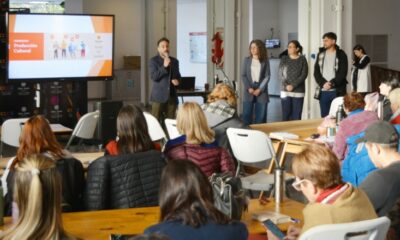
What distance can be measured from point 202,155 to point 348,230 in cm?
197

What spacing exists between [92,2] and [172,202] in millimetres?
14244

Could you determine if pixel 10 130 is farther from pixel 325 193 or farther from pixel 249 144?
pixel 325 193

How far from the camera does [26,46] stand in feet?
35.4

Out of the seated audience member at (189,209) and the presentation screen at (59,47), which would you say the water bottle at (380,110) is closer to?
the seated audience member at (189,209)

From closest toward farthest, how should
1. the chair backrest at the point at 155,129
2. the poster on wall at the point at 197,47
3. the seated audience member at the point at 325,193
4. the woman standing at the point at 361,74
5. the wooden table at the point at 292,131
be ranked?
1. the seated audience member at the point at 325,193
2. the wooden table at the point at 292,131
3. the chair backrest at the point at 155,129
4. the woman standing at the point at 361,74
5. the poster on wall at the point at 197,47

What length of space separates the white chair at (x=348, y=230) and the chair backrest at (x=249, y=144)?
122 inches

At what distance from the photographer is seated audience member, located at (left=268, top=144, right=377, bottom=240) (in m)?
3.02

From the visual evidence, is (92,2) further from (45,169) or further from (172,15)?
(45,169)

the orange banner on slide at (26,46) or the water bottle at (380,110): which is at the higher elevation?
the orange banner on slide at (26,46)

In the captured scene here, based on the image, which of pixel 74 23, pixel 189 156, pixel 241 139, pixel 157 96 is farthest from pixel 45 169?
pixel 74 23

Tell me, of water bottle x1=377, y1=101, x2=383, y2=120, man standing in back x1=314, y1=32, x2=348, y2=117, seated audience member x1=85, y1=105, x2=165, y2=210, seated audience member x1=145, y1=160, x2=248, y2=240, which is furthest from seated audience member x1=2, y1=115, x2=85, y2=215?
man standing in back x1=314, y1=32, x2=348, y2=117

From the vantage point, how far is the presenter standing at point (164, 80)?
9758mm

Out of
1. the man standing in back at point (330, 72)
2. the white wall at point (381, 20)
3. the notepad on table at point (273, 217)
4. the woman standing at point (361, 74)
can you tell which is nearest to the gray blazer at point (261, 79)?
the man standing in back at point (330, 72)

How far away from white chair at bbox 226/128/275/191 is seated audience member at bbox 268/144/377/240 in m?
2.87
